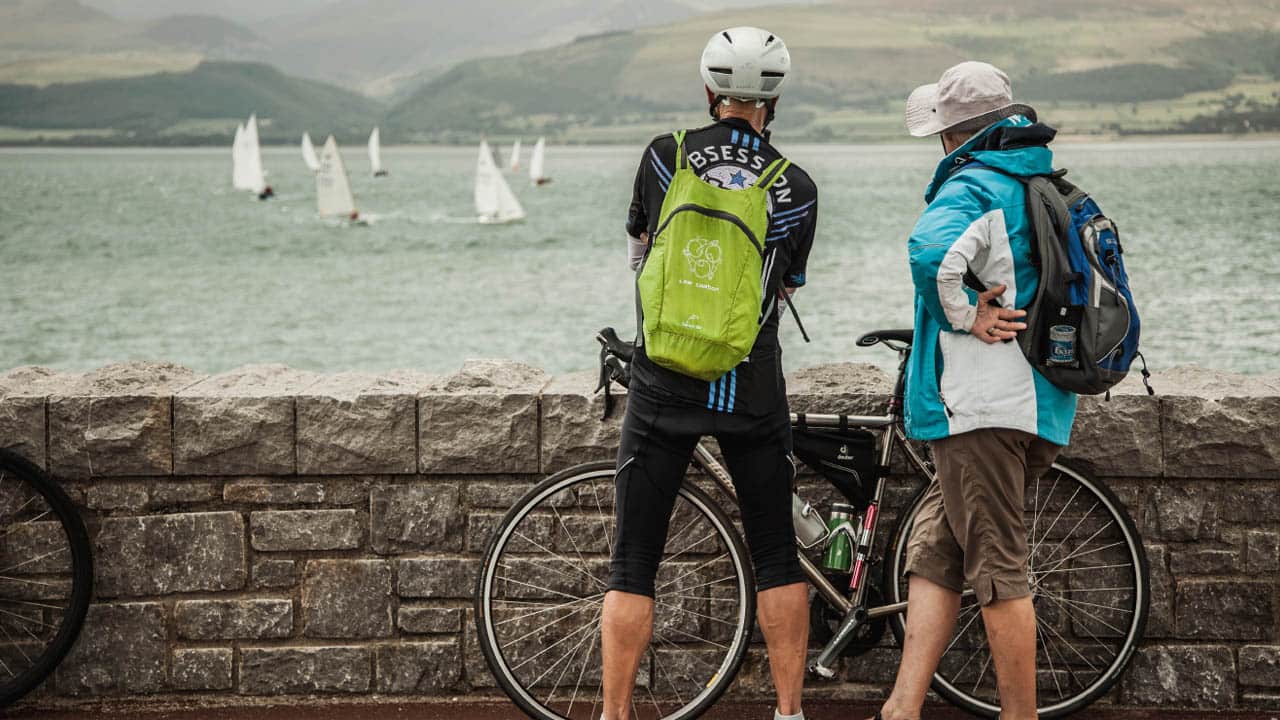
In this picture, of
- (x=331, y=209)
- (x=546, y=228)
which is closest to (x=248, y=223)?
(x=331, y=209)

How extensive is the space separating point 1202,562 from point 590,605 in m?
1.84

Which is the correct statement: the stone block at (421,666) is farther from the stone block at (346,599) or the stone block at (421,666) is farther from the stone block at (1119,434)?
the stone block at (1119,434)

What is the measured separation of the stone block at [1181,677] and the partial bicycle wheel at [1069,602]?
0.11 meters

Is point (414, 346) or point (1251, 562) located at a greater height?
point (1251, 562)

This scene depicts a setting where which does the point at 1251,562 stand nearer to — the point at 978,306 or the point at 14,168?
the point at 978,306

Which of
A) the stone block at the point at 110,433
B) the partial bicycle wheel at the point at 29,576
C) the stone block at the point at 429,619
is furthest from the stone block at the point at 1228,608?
the partial bicycle wheel at the point at 29,576

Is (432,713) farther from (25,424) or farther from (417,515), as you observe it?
(25,424)

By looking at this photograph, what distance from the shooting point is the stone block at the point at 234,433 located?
12.8ft

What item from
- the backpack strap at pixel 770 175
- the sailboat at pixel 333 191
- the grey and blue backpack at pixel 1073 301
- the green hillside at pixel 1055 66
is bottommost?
the sailboat at pixel 333 191

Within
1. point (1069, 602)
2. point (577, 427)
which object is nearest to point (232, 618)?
point (577, 427)

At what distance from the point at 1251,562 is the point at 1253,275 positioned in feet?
168

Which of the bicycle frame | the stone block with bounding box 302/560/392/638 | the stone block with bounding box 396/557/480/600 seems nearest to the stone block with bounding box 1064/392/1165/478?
the bicycle frame

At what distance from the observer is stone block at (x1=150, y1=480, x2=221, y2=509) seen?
3.96m

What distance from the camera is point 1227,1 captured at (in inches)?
6161
